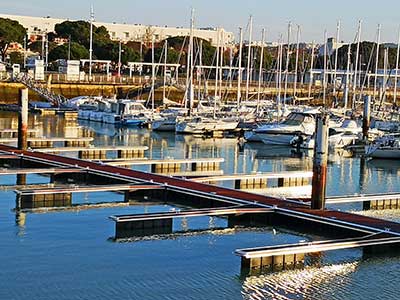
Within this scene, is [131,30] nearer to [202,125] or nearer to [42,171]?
[202,125]

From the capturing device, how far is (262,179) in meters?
26.8

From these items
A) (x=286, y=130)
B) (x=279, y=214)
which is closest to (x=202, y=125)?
(x=286, y=130)

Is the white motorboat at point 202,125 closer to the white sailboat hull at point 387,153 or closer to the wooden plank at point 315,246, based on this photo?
the white sailboat hull at point 387,153

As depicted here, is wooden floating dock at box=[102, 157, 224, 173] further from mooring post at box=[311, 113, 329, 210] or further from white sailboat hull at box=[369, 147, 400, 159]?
mooring post at box=[311, 113, 329, 210]

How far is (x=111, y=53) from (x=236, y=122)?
5459cm

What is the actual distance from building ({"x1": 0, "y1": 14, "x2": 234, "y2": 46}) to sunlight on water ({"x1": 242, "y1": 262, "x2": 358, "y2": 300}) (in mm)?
112932

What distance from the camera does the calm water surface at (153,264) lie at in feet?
46.4

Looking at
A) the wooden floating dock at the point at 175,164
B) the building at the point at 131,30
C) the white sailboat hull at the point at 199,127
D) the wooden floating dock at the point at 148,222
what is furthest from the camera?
the building at the point at 131,30

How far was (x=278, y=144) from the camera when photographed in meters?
43.7

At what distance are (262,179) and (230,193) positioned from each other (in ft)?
16.3

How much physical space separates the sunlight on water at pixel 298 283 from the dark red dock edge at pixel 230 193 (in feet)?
9.07

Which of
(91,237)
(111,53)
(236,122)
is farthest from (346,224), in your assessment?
(111,53)

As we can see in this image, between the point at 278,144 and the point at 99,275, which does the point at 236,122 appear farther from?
the point at 99,275

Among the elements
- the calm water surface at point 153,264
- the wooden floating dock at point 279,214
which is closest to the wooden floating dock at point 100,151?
the wooden floating dock at point 279,214
